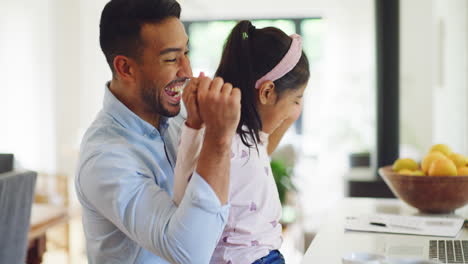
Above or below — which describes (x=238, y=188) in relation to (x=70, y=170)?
above

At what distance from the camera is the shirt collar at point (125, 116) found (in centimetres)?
123

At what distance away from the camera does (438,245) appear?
141cm

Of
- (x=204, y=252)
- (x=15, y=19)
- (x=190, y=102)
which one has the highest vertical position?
(x=15, y=19)

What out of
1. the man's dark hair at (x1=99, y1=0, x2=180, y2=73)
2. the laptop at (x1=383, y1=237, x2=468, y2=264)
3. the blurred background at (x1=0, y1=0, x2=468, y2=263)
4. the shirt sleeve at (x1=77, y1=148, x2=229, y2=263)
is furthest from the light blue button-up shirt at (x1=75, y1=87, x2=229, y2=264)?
the blurred background at (x1=0, y1=0, x2=468, y2=263)

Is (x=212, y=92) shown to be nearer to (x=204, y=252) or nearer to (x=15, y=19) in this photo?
(x=204, y=252)

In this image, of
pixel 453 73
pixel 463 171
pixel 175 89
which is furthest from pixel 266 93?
pixel 453 73

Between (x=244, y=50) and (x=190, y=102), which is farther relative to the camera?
(x=244, y=50)

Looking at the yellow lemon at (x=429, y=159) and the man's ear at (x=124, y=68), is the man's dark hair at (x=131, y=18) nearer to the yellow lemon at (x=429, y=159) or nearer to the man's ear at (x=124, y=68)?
the man's ear at (x=124, y=68)

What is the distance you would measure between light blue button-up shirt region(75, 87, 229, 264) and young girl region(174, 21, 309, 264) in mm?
168

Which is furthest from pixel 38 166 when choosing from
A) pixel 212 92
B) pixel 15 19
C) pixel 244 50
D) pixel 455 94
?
pixel 212 92

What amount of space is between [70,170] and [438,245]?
548 cm

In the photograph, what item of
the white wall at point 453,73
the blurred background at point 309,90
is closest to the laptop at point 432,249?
the blurred background at point 309,90

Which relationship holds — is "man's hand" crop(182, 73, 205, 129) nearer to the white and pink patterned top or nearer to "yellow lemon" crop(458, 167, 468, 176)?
the white and pink patterned top

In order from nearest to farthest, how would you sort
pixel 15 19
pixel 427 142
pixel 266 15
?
1. pixel 427 142
2. pixel 15 19
3. pixel 266 15
